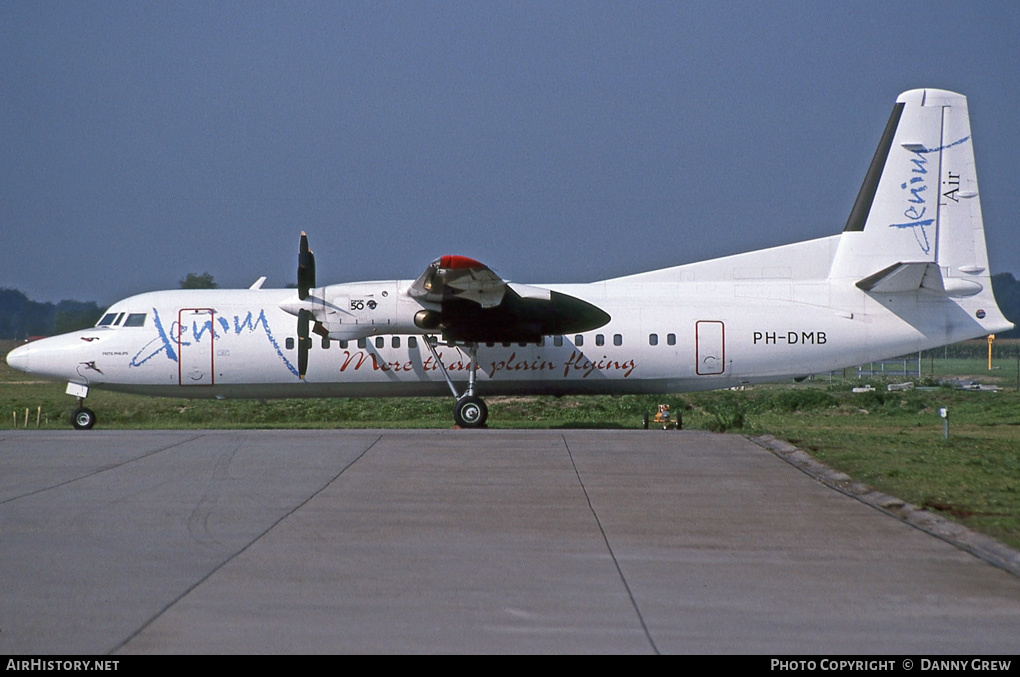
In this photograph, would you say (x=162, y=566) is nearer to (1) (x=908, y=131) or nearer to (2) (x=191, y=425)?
(2) (x=191, y=425)

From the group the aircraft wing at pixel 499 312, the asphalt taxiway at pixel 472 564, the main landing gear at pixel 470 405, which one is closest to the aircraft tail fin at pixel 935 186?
the aircraft wing at pixel 499 312

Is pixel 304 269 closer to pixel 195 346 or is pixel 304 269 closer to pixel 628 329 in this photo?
pixel 195 346

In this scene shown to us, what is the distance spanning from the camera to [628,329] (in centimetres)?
2050

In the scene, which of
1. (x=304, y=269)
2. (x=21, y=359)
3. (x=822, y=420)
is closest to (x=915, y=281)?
(x=822, y=420)

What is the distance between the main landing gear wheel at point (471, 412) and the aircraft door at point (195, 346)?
5423 millimetres

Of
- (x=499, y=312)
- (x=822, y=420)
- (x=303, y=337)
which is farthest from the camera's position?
(x=822, y=420)

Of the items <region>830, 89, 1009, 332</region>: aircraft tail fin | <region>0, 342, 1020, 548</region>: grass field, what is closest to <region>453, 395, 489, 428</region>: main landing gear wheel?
<region>0, 342, 1020, 548</region>: grass field

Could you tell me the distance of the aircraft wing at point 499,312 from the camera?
18688 millimetres

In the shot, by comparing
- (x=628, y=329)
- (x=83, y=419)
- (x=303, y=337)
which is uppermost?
(x=628, y=329)

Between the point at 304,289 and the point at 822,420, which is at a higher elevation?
the point at 304,289

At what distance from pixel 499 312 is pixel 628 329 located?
2.93 metres

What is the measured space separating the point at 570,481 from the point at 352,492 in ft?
8.71

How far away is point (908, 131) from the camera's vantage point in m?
20.2
